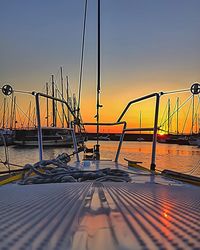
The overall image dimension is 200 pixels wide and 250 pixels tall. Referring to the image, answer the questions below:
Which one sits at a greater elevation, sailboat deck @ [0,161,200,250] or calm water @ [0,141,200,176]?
sailboat deck @ [0,161,200,250]

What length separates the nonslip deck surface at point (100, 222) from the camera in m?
1.07

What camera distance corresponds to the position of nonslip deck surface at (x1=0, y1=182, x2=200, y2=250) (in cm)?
107

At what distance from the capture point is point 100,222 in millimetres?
1299

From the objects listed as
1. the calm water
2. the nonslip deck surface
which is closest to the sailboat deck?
the nonslip deck surface

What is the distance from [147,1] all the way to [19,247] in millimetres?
9771

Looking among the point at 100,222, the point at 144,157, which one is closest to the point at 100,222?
the point at 100,222

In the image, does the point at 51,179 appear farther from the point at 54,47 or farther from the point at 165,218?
the point at 54,47

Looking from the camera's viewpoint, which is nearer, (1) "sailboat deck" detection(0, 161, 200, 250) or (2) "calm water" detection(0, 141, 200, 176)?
(1) "sailboat deck" detection(0, 161, 200, 250)

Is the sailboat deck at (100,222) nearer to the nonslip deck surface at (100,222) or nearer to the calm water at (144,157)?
the nonslip deck surface at (100,222)

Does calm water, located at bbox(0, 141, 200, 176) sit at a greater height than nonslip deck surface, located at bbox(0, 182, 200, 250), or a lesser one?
lesser

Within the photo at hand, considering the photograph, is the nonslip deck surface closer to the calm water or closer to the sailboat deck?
the sailboat deck

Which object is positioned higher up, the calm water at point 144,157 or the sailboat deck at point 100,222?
the sailboat deck at point 100,222

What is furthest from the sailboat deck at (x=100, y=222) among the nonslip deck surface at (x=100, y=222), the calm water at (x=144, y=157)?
the calm water at (x=144, y=157)

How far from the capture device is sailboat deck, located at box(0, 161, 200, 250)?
1.07m
